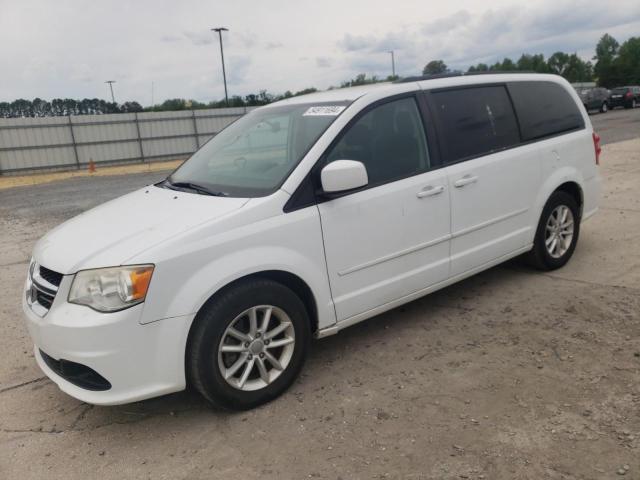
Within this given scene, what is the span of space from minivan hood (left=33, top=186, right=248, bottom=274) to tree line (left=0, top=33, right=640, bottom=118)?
6.48 ft

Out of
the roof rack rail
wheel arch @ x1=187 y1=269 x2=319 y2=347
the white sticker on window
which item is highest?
the roof rack rail

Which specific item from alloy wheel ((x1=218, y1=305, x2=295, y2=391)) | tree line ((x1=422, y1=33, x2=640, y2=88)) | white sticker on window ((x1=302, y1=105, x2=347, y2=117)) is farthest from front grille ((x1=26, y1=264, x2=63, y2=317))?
tree line ((x1=422, y1=33, x2=640, y2=88))

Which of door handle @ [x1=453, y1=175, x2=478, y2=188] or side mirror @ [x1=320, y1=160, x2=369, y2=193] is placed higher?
side mirror @ [x1=320, y1=160, x2=369, y2=193]

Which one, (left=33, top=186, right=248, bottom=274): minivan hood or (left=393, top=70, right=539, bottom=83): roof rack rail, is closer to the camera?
(left=33, top=186, right=248, bottom=274): minivan hood

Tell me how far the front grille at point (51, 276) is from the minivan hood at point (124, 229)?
0.04m

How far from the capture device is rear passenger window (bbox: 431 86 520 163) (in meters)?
4.05

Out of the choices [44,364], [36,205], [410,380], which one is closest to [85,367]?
→ [44,364]

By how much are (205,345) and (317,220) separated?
978mm

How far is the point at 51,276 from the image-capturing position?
3.06 meters

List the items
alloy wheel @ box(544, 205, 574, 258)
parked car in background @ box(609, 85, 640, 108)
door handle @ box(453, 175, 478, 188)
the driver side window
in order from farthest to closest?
parked car in background @ box(609, 85, 640, 108) → alloy wheel @ box(544, 205, 574, 258) → door handle @ box(453, 175, 478, 188) → the driver side window

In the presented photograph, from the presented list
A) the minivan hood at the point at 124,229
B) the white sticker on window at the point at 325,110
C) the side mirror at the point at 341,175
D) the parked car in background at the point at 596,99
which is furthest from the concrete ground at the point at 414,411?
the parked car in background at the point at 596,99

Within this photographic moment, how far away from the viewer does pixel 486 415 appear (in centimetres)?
295

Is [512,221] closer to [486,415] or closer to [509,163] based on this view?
[509,163]

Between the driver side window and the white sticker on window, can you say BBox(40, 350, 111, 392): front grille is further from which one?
the white sticker on window
